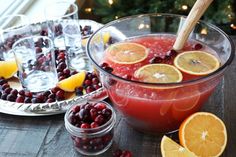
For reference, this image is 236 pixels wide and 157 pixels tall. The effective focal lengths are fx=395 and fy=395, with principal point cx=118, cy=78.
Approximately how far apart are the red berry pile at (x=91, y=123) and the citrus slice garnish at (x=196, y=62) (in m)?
0.20

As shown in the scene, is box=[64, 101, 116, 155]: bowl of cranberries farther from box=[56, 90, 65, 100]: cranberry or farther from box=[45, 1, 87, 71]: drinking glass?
box=[45, 1, 87, 71]: drinking glass

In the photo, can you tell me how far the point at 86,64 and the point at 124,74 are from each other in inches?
11.5

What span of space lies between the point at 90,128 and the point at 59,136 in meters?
0.11

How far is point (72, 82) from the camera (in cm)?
104

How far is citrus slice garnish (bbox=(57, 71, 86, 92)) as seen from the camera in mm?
1036

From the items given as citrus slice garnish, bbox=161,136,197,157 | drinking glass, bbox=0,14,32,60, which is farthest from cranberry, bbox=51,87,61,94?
citrus slice garnish, bbox=161,136,197,157

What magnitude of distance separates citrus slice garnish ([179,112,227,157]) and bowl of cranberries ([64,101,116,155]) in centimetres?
16

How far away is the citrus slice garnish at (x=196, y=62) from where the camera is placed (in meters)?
0.90

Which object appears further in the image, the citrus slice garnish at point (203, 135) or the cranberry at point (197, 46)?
the cranberry at point (197, 46)

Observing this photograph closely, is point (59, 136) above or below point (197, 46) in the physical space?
below

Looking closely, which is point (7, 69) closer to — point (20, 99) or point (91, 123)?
point (20, 99)

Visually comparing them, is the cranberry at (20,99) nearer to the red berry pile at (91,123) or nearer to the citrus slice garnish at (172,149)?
the red berry pile at (91,123)

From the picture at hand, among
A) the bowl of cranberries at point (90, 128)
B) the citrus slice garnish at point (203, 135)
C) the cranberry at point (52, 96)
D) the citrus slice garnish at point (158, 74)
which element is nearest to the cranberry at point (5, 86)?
the cranberry at point (52, 96)

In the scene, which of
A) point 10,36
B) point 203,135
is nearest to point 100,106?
point 203,135
